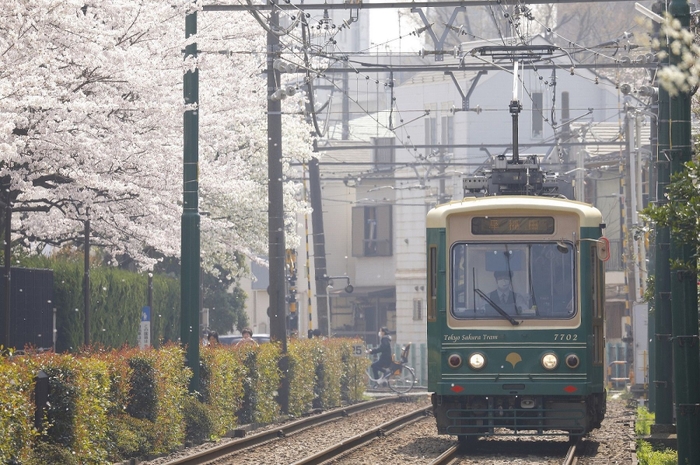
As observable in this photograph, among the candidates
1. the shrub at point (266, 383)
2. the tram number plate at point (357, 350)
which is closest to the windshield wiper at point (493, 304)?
the shrub at point (266, 383)

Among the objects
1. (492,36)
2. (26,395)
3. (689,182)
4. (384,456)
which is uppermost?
(492,36)

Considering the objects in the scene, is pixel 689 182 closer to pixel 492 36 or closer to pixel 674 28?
pixel 674 28

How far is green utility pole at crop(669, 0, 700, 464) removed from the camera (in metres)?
11.1

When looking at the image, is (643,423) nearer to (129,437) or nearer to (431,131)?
(129,437)

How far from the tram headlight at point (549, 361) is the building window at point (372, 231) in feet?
Answer: 150

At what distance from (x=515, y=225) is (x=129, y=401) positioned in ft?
17.8

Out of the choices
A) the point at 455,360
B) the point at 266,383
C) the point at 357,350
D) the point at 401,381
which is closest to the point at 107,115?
the point at 266,383

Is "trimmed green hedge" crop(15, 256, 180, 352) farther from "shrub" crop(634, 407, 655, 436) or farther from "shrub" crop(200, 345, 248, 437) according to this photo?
"shrub" crop(634, 407, 655, 436)

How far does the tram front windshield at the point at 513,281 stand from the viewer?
15234 mm

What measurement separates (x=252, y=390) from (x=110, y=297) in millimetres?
6780

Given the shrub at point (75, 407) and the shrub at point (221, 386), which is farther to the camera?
the shrub at point (221, 386)

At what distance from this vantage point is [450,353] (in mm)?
15359

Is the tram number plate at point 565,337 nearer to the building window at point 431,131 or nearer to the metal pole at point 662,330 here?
the metal pole at point 662,330

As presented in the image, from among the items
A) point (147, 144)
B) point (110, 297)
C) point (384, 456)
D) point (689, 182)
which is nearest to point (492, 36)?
point (110, 297)
